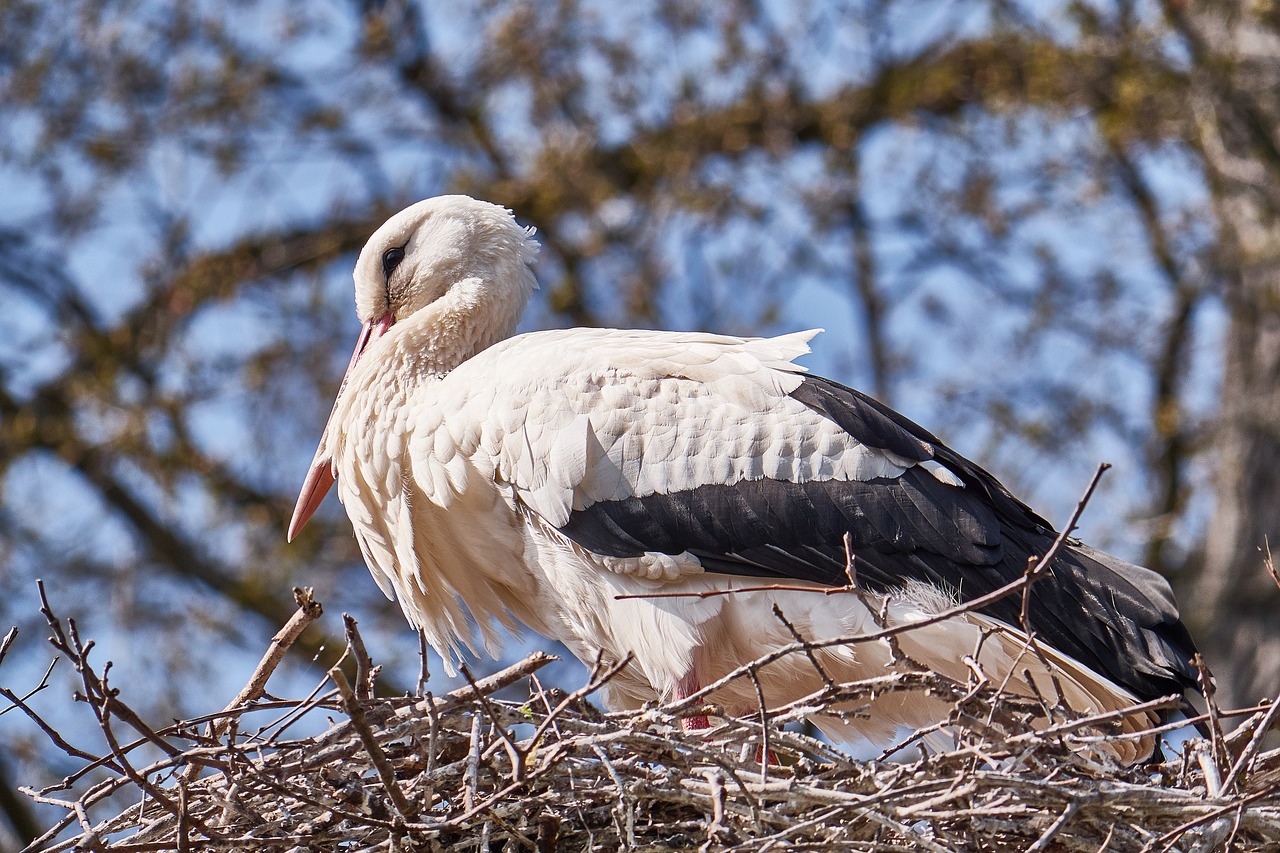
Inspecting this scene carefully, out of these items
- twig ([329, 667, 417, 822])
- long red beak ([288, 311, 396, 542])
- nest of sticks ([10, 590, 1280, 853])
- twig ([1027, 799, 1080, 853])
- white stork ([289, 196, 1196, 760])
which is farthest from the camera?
long red beak ([288, 311, 396, 542])

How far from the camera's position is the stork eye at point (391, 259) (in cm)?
478

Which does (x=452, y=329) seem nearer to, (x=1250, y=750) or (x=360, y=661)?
(x=360, y=661)

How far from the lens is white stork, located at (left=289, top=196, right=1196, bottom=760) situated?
3.71 m

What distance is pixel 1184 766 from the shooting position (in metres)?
3.28

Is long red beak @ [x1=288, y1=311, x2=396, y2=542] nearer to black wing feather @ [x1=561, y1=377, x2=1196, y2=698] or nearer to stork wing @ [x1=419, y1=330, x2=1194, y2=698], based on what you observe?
stork wing @ [x1=419, y1=330, x2=1194, y2=698]

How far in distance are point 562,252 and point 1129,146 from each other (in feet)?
9.93

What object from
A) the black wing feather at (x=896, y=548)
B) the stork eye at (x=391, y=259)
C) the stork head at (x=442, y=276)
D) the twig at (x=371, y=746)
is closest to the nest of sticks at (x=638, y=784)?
the twig at (x=371, y=746)

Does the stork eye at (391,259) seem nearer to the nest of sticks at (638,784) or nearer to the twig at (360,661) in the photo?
the nest of sticks at (638,784)

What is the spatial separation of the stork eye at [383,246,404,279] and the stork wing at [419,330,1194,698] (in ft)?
3.15

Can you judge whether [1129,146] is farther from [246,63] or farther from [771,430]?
[771,430]

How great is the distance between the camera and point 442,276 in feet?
15.3

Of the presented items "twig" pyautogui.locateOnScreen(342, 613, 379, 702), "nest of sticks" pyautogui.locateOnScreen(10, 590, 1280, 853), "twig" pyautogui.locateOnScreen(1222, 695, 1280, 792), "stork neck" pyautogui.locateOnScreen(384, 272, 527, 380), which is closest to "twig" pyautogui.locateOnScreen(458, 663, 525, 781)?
"nest of sticks" pyautogui.locateOnScreen(10, 590, 1280, 853)

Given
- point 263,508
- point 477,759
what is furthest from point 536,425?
point 263,508

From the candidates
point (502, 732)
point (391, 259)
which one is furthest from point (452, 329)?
point (502, 732)
